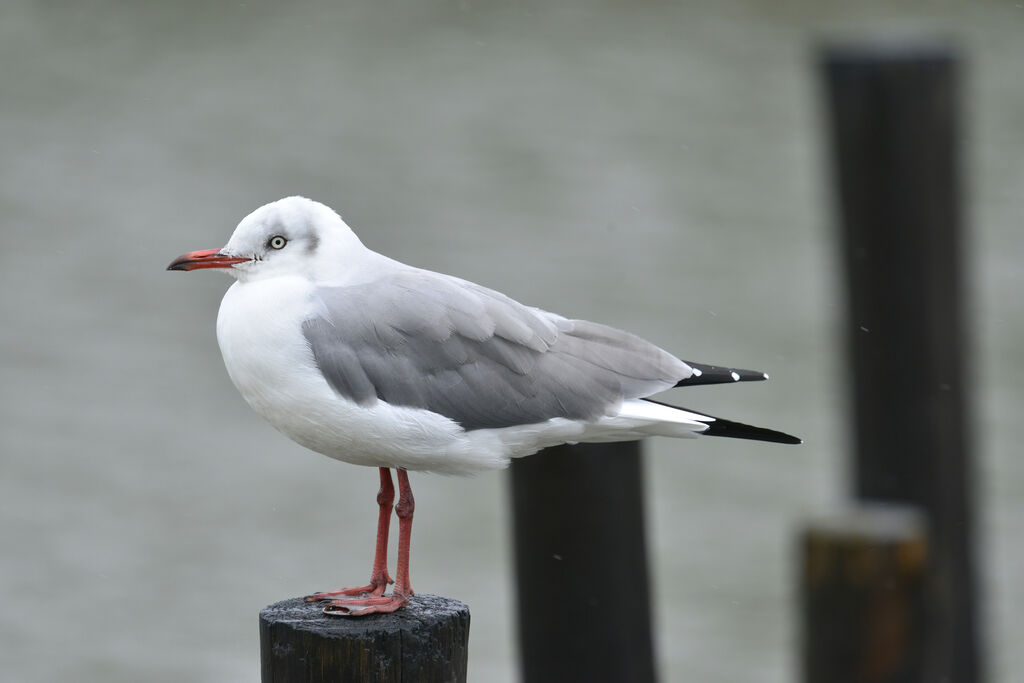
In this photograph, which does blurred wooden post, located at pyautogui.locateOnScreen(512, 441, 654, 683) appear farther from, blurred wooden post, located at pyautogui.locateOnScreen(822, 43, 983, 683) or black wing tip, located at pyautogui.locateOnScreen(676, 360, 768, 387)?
blurred wooden post, located at pyautogui.locateOnScreen(822, 43, 983, 683)

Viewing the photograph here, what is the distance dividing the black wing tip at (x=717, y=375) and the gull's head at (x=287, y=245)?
65 cm

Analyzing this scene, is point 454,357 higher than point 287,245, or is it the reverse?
point 287,245

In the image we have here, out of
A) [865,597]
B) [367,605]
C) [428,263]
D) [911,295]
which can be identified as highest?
[428,263]

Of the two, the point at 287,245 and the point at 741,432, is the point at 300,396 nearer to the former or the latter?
the point at 287,245

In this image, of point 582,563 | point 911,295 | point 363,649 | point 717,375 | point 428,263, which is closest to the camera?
point 363,649

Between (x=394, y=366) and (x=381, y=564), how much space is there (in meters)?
0.46

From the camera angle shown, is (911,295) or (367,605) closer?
(367,605)

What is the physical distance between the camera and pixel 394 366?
2588 mm

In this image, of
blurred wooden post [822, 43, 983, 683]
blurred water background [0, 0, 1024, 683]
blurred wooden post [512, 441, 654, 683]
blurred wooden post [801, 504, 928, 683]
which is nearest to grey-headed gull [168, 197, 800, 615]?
blurred wooden post [512, 441, 654, 683]

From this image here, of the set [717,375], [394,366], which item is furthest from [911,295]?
[394,366]

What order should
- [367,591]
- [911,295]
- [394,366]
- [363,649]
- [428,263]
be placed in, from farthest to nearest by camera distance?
[428,263] < [911,295] < [367,591] < [394,366] < [363,649]

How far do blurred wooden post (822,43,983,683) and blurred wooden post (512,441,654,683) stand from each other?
1936mm

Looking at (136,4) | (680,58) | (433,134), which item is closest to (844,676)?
(433,134)

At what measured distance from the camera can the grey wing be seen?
2.56 m
